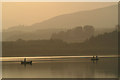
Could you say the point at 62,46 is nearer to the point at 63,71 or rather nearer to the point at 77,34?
the point at 77,34

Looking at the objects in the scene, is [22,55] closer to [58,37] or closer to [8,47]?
[8,47]

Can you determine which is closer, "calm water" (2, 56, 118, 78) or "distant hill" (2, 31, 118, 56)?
"calm water" (2, 56, 118, 78)

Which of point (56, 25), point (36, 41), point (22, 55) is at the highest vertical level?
point (56, 25)

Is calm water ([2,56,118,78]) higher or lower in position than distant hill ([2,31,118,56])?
lower

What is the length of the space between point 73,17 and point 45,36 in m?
1.91

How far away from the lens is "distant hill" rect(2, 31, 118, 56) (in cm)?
1183

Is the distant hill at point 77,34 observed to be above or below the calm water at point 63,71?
above

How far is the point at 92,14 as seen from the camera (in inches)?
460

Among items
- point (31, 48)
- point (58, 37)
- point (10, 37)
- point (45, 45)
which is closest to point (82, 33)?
point (58, 37)

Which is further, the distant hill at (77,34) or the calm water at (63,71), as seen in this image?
the distant hill at (77,34)

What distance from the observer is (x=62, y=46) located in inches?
467

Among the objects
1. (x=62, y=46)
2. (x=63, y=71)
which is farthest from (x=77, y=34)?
(x=63, y=71)

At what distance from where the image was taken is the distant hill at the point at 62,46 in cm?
1183

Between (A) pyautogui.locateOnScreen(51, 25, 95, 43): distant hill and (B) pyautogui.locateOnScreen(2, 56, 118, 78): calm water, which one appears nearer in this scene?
(B) pyautogui.locateOnScreen(2, 56, 118, 78): calm water
